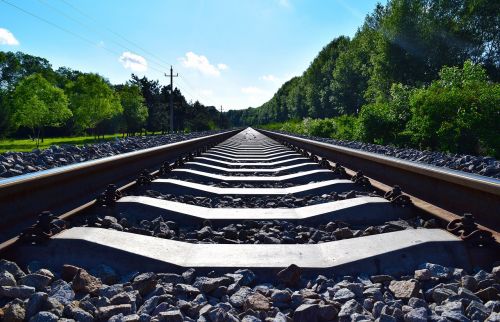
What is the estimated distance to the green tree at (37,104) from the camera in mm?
47656

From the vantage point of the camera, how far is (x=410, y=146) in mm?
15180

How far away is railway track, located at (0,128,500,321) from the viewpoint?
1810 mm

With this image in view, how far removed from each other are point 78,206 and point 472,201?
3072 mm

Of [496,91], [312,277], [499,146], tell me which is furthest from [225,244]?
[496,91]

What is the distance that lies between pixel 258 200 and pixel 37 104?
5090 centimetres

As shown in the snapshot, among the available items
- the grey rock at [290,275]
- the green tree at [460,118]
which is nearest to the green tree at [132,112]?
the green tree at [460,118]

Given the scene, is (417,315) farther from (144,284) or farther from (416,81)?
(416,81)

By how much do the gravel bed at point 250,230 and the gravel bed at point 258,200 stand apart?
2.81 ft

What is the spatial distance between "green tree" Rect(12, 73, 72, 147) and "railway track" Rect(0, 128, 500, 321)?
45300mm

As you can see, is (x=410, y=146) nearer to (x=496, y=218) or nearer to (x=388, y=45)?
(x=496, y=218)

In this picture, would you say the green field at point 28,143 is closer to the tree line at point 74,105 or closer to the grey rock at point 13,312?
the tree line at point 74,105

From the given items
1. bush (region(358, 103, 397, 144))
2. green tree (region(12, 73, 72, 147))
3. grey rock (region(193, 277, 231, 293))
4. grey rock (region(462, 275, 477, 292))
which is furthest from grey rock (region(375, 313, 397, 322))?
green tree (region(12, 73, 72, 147))

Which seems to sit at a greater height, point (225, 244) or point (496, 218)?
point (496, 218)

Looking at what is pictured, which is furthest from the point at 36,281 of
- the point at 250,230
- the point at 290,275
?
the point at 250,230
